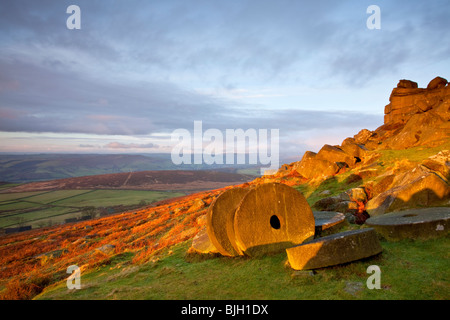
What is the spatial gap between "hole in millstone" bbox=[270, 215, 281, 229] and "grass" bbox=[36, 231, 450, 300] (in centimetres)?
90

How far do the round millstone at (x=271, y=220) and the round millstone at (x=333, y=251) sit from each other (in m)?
1.63

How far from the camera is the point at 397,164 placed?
15.5m

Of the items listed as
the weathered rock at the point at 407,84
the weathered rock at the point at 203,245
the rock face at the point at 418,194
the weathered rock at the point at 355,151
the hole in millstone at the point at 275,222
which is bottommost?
the weathered rock at the point at 203,245

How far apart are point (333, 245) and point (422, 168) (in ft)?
25.1

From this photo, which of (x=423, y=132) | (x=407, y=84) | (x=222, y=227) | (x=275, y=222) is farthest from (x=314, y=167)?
(x=407, y=84)

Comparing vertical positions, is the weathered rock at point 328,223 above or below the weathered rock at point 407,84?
below

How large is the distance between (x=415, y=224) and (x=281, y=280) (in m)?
4.92

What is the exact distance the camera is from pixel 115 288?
273 inches

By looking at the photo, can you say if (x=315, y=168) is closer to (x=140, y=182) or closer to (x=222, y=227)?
(x=222, y=227)

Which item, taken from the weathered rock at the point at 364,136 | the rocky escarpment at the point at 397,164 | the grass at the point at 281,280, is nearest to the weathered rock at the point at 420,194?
the rocky escarpment at the point at 397,164

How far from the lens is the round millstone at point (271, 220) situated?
7859mm

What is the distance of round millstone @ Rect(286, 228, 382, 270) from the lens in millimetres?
6172

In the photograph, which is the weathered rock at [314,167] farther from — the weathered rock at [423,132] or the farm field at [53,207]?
the farm field at [53,207]
